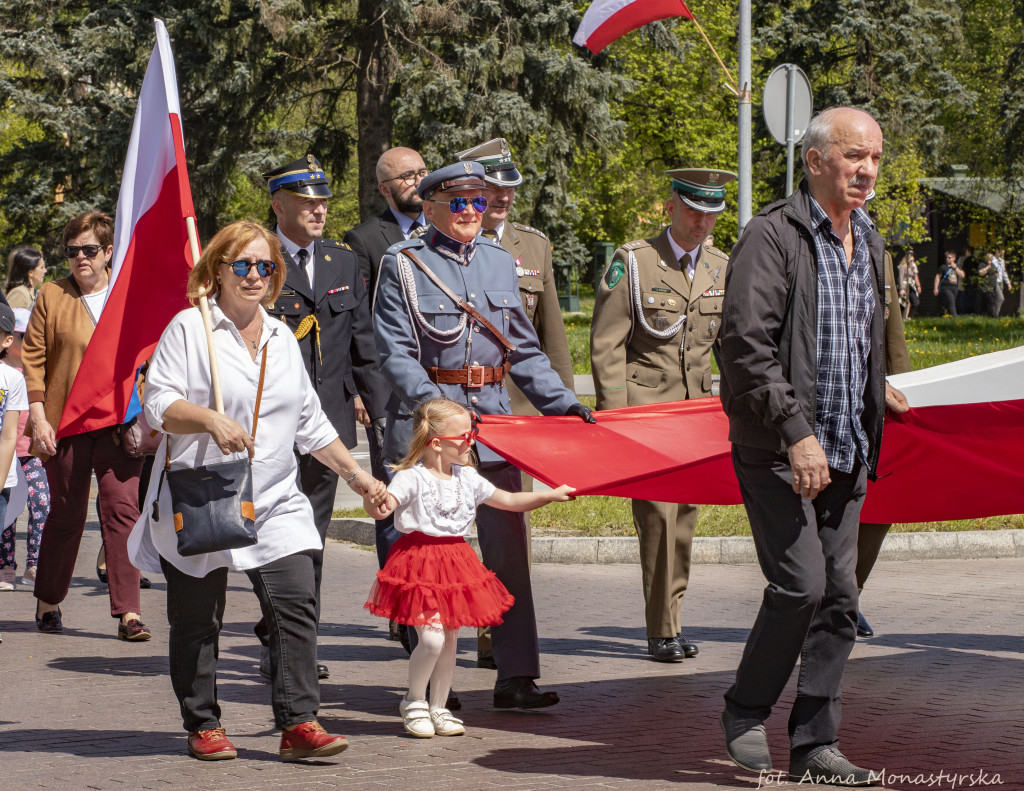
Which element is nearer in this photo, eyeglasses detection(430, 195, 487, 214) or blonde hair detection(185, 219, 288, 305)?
blonde hair detection(185, 219, 288, 305)

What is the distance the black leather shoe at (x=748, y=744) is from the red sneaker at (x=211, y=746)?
1743 millimetres

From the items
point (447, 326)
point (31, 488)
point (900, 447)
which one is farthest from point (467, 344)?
point (31, 488)

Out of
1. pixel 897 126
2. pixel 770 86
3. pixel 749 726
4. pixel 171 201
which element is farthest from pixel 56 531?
pixel 897 126

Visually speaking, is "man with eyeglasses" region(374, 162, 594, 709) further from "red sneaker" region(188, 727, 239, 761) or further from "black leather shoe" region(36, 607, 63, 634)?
"black leather shoe" region(36, 607, 63, 634)

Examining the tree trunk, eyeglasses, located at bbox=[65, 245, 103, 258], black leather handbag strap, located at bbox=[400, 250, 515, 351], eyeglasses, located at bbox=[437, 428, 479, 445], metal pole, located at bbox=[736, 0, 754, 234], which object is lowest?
eyeglasses, located at bbox=[437, 428, 479, 445]

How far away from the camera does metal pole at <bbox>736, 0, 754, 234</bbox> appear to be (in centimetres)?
1523

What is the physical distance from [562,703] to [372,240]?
2.70 m

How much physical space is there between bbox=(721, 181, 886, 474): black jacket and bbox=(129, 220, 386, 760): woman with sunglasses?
4.63ft

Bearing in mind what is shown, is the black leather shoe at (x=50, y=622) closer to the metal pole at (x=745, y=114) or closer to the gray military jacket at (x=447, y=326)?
the gray military jacket at (x=447, y=326)

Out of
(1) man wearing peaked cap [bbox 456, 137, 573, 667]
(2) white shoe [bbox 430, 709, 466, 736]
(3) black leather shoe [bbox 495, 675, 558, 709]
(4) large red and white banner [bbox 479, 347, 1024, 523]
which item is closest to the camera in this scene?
(2) white shoe [bbox 430, 709, 466, 736]

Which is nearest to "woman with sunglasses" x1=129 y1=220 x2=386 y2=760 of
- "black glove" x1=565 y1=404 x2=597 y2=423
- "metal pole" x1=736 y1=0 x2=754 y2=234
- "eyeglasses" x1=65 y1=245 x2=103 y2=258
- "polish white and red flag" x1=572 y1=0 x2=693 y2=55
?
"black glove" x1=565 y1=404 x2=597 y2=423

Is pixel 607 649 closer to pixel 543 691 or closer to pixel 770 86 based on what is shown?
pixel 543 691

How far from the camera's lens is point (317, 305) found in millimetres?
6953

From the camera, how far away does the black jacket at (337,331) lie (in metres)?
6.92
